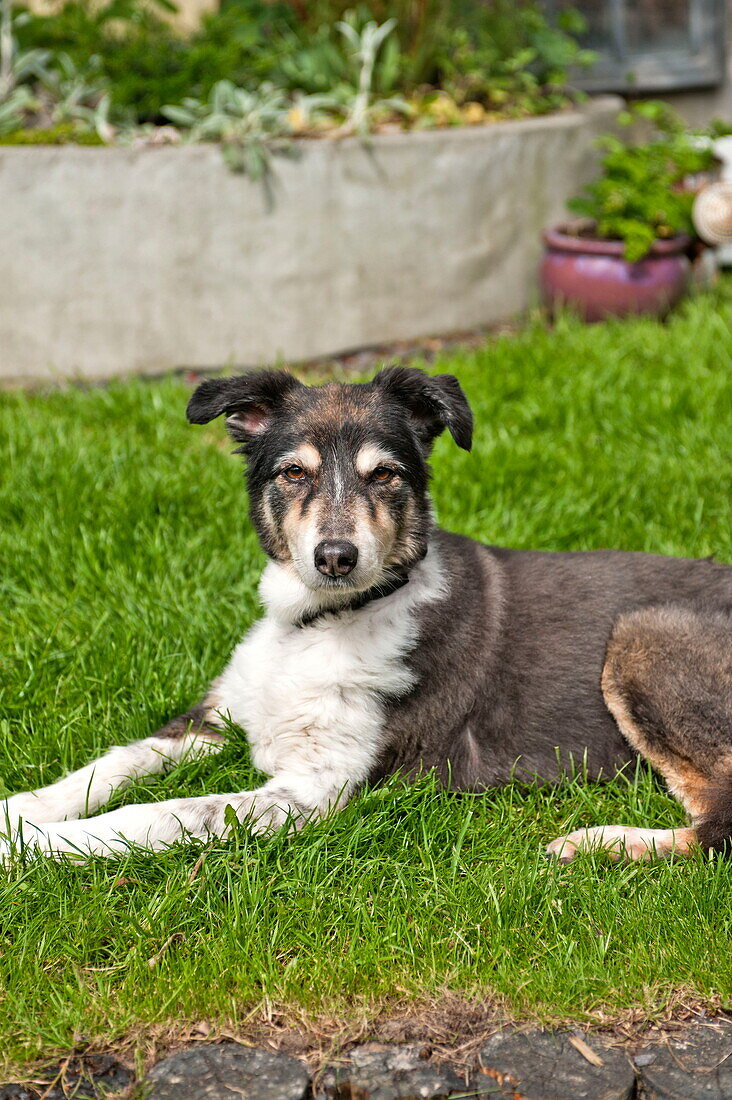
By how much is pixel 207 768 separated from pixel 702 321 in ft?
16.4

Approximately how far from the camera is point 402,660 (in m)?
3.50

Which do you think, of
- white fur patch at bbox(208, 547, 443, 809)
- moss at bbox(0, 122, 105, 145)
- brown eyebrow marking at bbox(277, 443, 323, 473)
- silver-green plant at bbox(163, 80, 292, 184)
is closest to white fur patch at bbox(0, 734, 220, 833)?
white fur patch at bbox(208, 547, 443, 809)

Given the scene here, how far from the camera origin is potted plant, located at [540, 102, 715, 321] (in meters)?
7.38

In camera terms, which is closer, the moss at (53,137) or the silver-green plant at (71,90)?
the moss at (53,137)

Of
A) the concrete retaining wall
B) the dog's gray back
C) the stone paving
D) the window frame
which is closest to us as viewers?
the stone paving

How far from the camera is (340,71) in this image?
26.1 ft

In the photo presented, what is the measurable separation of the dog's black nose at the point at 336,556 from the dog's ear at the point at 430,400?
50cm

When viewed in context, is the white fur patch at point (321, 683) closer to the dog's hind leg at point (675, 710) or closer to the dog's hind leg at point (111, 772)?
the dog's hind leg at point (111, 772)

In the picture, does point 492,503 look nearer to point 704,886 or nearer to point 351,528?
point 351,528

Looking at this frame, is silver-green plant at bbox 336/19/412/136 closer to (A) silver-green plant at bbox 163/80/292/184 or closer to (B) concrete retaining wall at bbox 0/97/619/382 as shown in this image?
(B) concrete retaining wall at bbox 0/97/619/382

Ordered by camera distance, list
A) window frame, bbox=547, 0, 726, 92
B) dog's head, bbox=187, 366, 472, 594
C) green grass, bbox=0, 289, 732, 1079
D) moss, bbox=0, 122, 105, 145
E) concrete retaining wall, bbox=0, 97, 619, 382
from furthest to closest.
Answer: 1. window frame, bbox=547, 0, 726, 92
2. moss, bbox=0, 122, 105, 145
3. concrete retaining wall, bbox=0, 97, 619, 382
4. dog's head, bbox=187, 366, 472, 594
5. green grass, bbox=0, 289, 732, 1079

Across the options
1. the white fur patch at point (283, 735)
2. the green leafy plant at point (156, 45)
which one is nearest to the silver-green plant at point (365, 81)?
the green leafy plant at point (156, 45)

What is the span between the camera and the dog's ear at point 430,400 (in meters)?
3.48

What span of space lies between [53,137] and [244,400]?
164 inches
